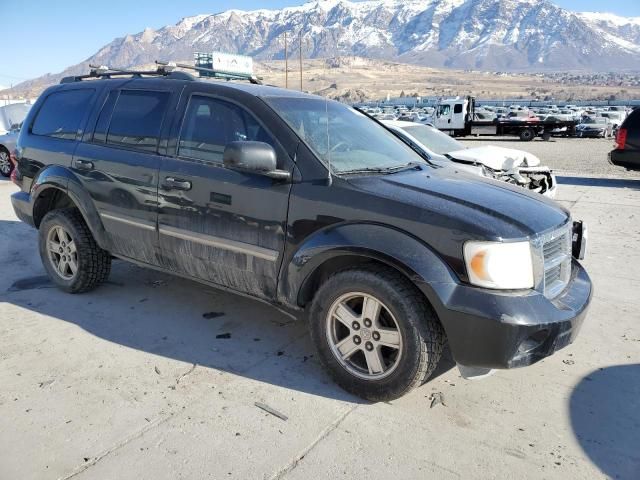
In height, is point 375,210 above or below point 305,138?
below

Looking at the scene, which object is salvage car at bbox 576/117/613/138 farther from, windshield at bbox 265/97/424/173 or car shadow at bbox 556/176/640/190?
windshield at bbox 265/97/424/173

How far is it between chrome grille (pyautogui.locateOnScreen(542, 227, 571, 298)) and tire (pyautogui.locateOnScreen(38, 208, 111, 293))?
352 cm

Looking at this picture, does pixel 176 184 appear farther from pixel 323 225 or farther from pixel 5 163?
pixel 5 163

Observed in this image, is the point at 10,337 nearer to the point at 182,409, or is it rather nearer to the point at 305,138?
the point at 182,409

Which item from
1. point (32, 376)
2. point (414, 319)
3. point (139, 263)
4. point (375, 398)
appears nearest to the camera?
point (414, 319)

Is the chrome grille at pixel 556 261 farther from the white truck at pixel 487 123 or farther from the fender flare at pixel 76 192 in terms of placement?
the white truck at pixel 487 123

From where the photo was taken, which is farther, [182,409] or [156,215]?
[156,215]

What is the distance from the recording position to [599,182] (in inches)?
519

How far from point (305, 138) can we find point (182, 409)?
1.80m

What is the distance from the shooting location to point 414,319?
3.00 m

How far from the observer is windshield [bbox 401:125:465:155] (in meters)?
9.56

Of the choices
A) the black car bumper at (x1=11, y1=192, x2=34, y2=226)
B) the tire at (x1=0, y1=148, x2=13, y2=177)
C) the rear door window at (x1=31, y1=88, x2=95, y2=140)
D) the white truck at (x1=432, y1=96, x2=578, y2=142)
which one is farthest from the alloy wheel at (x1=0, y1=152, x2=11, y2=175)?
the white truck at (x1=432, y1=96, x2=578, y2=142)

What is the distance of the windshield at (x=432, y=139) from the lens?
956 cm

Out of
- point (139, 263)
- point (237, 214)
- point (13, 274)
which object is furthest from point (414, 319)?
point (13, 274)
